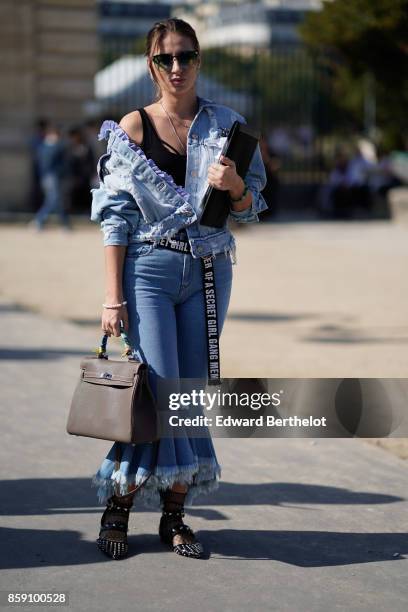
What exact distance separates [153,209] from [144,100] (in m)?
22.3

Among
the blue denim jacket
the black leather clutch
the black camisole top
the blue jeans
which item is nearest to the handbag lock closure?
the blue jeans

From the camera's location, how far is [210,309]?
174 inches

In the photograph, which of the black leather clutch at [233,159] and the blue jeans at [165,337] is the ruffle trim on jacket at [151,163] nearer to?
the black leather clutch at [233,159]

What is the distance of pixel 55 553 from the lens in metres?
4.44

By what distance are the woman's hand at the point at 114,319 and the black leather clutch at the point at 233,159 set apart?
1.45 feet

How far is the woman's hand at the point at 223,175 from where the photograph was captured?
13.9 feet

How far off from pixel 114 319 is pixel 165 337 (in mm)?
198

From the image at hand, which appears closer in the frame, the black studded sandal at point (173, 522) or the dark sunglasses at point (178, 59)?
the dark sunglasses at point (178, 59)

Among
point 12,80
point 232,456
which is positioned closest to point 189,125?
point 232,456

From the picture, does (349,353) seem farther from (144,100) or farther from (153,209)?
(144,100)

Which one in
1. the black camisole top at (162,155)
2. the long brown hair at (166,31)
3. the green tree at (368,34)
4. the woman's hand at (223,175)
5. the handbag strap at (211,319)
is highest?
the green tree at (368,34)

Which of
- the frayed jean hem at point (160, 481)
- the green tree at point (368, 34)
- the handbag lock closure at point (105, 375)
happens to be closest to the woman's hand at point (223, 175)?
the handbag lock closure at point (105, 375)

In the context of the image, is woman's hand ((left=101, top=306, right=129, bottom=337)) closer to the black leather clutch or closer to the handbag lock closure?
the handbag lock closure

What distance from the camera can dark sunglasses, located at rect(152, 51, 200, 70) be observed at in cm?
434
